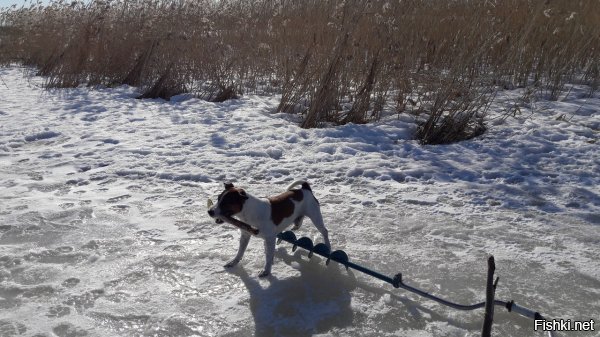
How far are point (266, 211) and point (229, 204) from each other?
0.26m

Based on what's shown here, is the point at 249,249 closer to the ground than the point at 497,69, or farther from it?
closer to the ground

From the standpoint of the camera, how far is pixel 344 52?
7.05m

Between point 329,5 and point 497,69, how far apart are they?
3324 millimetres

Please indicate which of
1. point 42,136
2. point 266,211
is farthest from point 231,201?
point 42,136

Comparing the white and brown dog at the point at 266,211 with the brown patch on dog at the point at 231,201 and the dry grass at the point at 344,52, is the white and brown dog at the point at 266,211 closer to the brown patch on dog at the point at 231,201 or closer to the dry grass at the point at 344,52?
the brown patch on dog at the point at 231,201

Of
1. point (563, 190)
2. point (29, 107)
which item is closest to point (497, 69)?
point (563, 190)

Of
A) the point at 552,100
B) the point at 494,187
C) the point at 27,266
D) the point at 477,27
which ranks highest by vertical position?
the point at 477,27

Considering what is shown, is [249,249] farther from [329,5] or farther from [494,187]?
[329,5]

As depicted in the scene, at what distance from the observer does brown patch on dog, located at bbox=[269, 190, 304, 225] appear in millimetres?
3240

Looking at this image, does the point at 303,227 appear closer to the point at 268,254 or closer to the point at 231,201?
the point at 268,254

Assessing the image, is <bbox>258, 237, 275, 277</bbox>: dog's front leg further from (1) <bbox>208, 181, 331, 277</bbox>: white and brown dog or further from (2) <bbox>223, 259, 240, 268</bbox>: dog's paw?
(2) <bbox>223, 259, 240, 268</bbox>: dog's paw

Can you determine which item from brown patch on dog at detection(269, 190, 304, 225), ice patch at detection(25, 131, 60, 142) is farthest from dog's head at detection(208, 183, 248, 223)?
ice patch at detection(25, 131, 60, 142)

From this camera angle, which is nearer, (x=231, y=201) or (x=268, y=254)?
(x=231, y=201)

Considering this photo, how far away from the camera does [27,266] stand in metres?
3.22
